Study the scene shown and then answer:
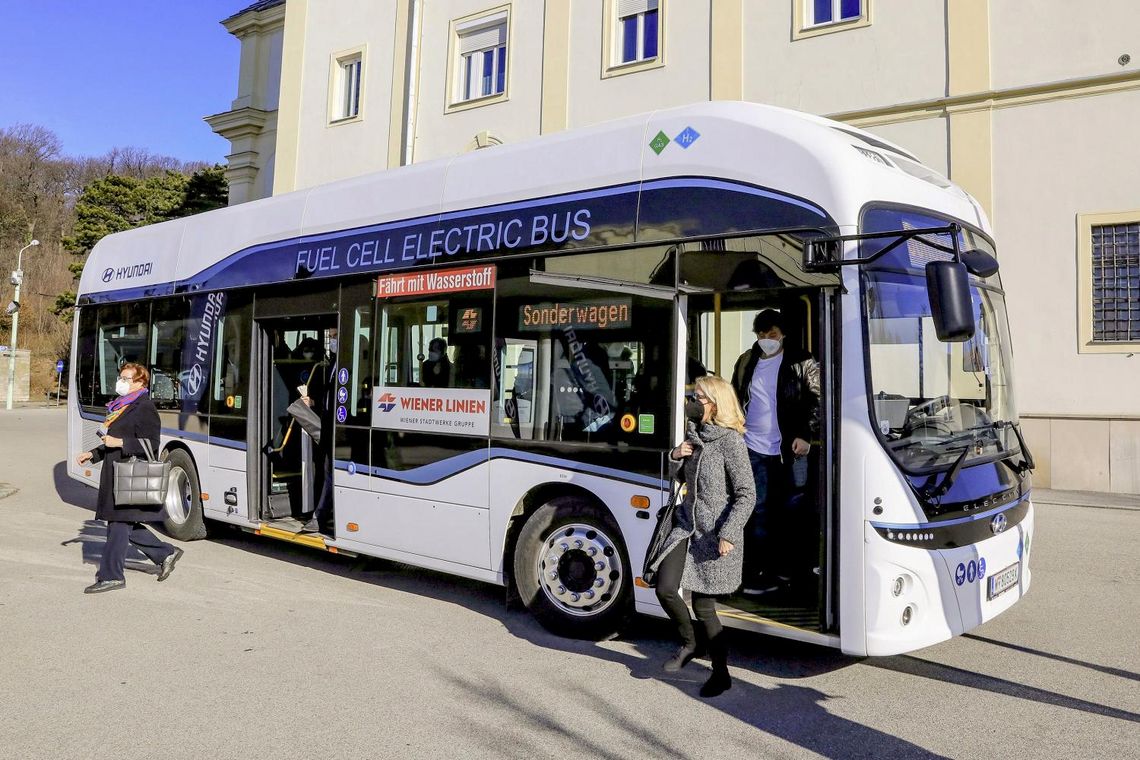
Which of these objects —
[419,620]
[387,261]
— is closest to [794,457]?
[419,620]

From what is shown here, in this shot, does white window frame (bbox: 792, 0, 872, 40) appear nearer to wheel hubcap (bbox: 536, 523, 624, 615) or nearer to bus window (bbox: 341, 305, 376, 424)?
bus window (bbox: 341, 305, 376, 424)

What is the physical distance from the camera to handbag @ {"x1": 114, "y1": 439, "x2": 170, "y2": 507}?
6.71 m

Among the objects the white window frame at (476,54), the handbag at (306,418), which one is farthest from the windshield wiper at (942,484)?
the white window frame at (476,54)

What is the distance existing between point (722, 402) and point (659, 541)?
2.63 ft

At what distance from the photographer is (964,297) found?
4035 mm

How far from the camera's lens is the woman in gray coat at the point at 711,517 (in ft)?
14.8

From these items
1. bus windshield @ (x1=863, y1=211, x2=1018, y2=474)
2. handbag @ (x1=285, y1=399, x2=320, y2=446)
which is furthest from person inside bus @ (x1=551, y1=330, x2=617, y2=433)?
handbag @ (x1=285, y1=399, x2=320, y2=446)

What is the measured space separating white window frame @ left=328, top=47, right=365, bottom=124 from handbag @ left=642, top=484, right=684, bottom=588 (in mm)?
19851

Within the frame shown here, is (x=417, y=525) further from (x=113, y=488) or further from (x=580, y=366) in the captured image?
(x=113, y=488)

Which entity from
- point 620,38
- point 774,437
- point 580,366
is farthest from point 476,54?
point 774,437

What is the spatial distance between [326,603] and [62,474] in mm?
10478

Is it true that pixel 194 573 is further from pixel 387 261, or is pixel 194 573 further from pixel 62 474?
pixel 62 474

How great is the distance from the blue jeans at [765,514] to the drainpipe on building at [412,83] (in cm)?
1683

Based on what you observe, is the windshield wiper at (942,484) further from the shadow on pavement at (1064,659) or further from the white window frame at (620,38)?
the white window frame at (620,38)
